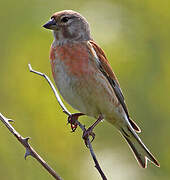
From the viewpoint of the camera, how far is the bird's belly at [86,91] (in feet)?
14.9

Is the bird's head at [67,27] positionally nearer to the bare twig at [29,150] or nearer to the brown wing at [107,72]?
the brown wing at [107,72]

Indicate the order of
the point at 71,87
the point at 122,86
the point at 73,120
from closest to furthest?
the point at 71,87, the point at 73,120, the point at 122,86

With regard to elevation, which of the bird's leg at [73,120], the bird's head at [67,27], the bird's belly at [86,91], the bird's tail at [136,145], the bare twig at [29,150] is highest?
the bird's head at [67,27]

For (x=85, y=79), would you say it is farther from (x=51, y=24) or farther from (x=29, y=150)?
(x=29, y=150)

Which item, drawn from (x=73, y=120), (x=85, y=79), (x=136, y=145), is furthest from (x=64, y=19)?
(x=136, y=145)

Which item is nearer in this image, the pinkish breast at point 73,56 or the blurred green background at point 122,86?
the pinkish breast at point 73,56

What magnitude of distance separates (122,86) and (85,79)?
2.94 feet

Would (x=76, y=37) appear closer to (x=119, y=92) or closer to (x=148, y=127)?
(x=119, y=92)

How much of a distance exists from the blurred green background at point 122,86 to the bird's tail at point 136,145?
214mm

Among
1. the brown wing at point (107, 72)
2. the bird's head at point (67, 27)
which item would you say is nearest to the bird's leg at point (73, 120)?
the brown wing at point (107, 72)

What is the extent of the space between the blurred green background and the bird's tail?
0.21 metres

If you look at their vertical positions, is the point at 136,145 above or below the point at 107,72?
below

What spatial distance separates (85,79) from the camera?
4.58m

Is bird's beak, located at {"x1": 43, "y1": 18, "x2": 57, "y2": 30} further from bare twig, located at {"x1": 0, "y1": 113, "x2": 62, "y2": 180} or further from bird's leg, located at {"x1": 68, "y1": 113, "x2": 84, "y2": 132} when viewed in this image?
bare twig, located at {"x1": 0, "y1": 113, "x2": 62, "y2": 180}
